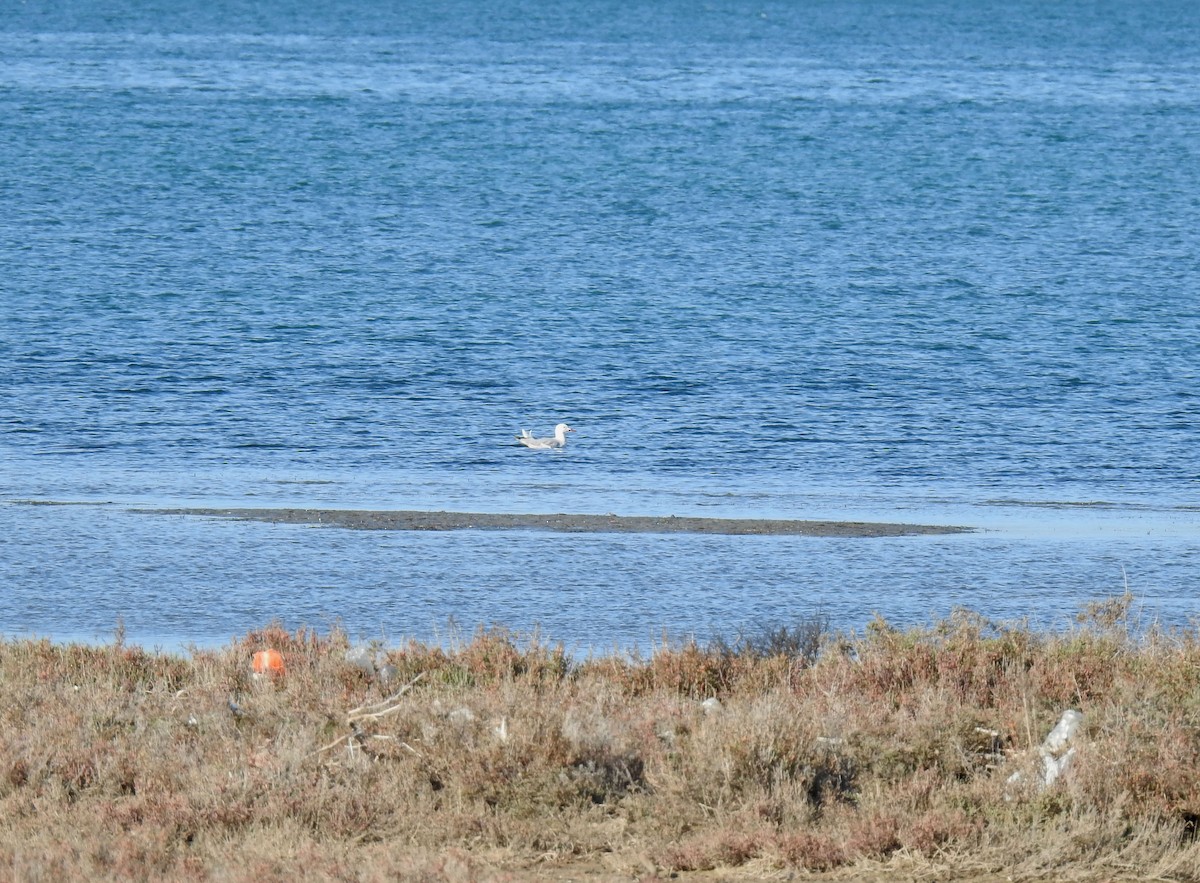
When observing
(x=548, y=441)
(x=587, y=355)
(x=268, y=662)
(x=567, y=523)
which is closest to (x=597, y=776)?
(x=268, y=662)

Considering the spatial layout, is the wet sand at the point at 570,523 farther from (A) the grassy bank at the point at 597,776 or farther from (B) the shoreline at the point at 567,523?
(A) the grassy bank at the point at 597,776

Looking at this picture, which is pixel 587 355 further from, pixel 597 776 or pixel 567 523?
pixel 597 776

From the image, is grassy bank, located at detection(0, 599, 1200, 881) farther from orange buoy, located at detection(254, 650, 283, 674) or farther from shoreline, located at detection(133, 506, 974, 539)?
shoreline, located at detection(133, 506, 974, 539)

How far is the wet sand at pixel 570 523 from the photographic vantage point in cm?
1502

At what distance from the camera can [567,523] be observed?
15.2m

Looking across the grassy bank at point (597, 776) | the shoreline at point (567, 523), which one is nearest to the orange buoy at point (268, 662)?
the grassy bank at point (597, 776)

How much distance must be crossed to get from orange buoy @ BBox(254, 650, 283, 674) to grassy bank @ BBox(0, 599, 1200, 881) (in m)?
0.24

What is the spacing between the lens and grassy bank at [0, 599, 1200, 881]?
283 inches

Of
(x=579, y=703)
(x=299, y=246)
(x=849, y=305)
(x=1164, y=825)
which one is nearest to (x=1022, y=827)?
(x=1164, y=825)

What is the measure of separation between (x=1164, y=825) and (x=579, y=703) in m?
2.83

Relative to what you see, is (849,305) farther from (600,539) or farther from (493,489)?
(600,539)

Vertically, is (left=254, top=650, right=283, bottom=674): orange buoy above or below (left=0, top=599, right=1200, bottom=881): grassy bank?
above

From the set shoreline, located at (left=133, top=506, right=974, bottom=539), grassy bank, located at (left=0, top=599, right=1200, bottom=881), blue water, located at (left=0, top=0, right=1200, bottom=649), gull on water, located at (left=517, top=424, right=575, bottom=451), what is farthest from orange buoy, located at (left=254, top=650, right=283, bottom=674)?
gull on water, located at (left=517, top=424, right=575, bottom=451)

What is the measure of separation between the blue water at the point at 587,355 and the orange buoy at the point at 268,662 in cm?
191
